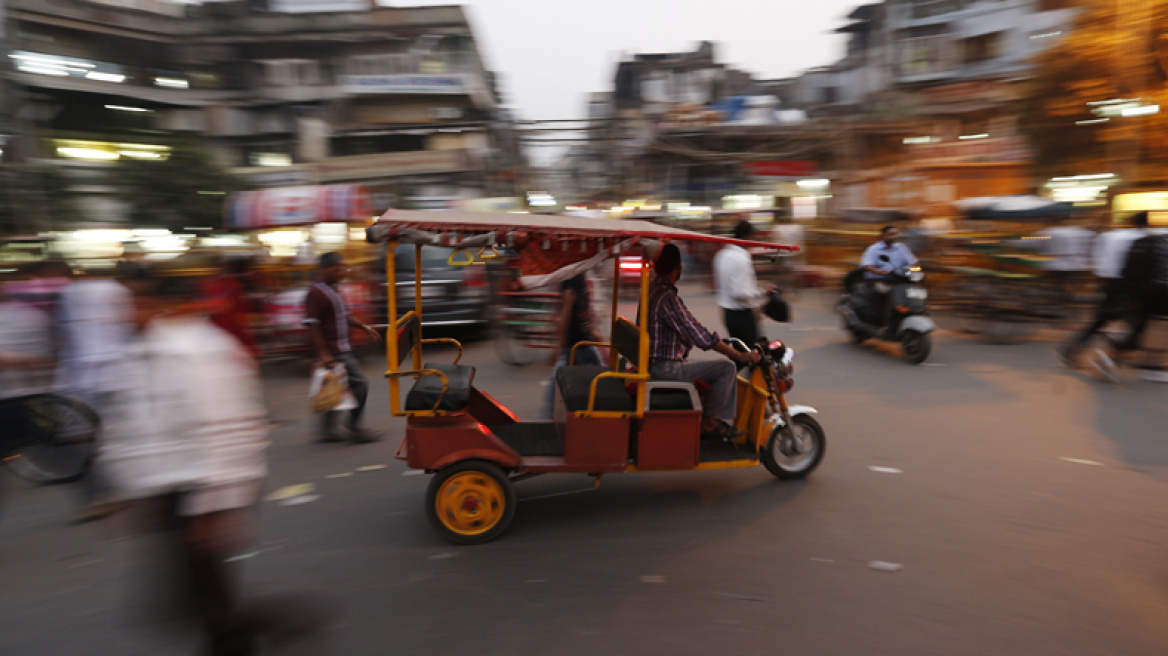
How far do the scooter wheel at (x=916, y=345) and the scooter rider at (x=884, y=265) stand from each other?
0.44 meters

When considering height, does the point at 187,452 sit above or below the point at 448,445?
above

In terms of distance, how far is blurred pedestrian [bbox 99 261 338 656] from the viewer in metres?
2.30

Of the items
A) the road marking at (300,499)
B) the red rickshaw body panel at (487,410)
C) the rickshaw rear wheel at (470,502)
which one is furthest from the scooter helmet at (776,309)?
the road marking at (300,499)

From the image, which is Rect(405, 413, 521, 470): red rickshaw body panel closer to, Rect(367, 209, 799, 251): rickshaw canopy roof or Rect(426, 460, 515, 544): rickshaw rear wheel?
Rect(426, 460, 515, 544): rickshaw rear wheel

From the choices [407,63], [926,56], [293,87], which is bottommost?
[293,87]

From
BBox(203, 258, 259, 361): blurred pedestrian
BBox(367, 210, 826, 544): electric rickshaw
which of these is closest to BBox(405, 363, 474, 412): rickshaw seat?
BBox(367, 210, 826, 544): electric rickshaw

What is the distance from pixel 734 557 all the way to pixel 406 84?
3295cm

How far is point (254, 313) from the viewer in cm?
872

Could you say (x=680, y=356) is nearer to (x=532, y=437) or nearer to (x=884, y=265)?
(x=532, y=437)

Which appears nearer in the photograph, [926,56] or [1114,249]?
[1114,249]

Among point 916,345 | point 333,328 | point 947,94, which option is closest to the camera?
point 333,328

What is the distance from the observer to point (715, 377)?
4.53 metres

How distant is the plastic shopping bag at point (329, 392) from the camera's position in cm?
534

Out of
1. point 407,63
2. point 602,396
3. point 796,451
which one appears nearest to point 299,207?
point 602,396
